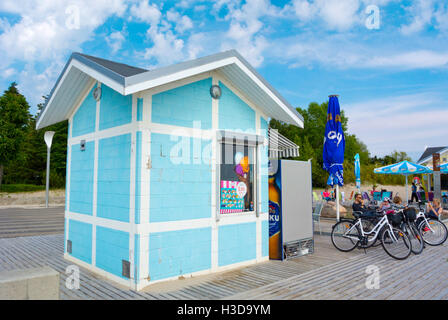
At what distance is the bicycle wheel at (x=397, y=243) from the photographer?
679 centimetres

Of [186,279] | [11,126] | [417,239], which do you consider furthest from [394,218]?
[11,126]

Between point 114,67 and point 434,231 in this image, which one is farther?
point 434,231

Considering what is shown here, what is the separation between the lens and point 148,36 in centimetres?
862

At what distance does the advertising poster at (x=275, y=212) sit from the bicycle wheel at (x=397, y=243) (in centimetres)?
232

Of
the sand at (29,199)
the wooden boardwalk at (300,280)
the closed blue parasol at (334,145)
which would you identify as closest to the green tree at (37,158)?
the sand at (29,199)

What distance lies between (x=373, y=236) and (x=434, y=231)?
2.51 m

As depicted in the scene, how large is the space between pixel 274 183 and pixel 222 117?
1.97 meters

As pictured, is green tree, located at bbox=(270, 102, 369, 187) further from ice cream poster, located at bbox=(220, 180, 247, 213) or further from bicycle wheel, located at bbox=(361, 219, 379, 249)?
ice cream poster, located at bbox=(220, 180, 247, 213)

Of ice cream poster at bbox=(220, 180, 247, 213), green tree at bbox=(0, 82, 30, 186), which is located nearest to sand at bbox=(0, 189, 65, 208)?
green tree at bbox=(0, 82, 30, 186)

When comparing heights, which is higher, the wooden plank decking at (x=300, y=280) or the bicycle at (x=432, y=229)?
the bicycle at (x=432, y=229)

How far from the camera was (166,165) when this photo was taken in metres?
5.23

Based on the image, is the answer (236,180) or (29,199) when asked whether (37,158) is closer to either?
(29,199)

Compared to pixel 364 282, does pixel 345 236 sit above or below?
above

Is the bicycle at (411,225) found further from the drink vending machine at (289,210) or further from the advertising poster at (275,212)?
the advertising poster at (275,212)
